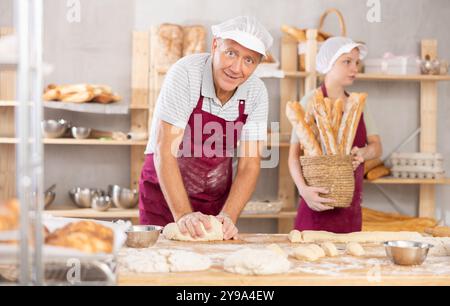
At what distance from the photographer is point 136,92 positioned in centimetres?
476

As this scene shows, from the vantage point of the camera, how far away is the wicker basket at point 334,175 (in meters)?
3.17

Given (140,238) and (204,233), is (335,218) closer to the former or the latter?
(204,233)

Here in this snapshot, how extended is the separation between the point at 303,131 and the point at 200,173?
2.34 ft

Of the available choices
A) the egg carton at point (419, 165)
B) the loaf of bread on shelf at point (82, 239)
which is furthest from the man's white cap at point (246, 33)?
the egg carton at point (419, 165)

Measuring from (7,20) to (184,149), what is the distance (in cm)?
250

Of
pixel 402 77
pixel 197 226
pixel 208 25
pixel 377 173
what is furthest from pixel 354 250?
pixel 208 25

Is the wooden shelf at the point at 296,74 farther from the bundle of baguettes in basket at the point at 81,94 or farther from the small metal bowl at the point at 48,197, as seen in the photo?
the small metal bowl at the point at 48,197

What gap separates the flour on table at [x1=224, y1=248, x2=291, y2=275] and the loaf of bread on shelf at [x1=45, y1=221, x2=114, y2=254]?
15.9 inches

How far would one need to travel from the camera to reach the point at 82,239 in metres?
1.53

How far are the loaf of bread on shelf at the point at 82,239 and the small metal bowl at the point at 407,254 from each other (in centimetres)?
93

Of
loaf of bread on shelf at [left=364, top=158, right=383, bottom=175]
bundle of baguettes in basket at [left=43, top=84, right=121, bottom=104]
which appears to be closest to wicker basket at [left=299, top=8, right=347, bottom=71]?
loaf of bread on shelf at [left=364, top=158, right=383, bottom=175]

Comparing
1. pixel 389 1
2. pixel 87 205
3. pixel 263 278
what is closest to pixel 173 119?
pixel 263 278

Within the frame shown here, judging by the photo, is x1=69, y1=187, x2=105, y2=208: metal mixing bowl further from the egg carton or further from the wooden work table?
the wooden work table

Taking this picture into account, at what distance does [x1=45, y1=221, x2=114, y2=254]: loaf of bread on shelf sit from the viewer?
4.92 ft
